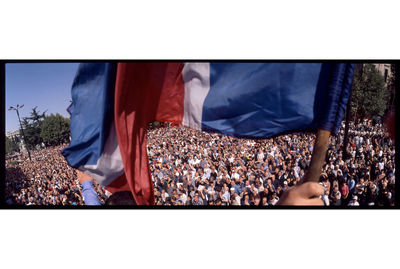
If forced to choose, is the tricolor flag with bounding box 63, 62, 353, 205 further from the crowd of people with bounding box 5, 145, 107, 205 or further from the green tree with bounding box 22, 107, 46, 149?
the green tree with bounding box 22, 107, 46, 149

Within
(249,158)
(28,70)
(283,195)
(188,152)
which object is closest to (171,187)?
(188,152)

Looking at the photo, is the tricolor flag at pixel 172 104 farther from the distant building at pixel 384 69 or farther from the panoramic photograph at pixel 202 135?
the distant building at pixel 384 69

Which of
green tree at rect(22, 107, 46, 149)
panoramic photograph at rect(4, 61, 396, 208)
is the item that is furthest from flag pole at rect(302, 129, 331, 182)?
green tree at rect(22, 107, 46, 149)

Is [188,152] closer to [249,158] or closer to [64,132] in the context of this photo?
[249,158]

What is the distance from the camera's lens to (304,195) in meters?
2.97

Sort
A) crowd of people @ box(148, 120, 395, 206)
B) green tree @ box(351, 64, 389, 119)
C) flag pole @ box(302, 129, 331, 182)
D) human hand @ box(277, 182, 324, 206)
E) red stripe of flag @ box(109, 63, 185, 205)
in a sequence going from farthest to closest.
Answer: crowd of people @ box(148, 120, 395, 206) < green tree @ box(351, 64, 389, 119) < red stripe of flag @ box(109, 63, 185, 205) < human hand @ box(277, 182, 324, 206) < flag pole @ box(302, 129, 331, 182)

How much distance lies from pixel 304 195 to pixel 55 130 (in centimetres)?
333

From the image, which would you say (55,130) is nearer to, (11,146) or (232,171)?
(11,146)

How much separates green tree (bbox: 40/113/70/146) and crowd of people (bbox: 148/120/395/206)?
1130mm

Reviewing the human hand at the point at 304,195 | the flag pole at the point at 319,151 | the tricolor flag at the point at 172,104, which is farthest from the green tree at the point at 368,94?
the human hand at the point at 304,195

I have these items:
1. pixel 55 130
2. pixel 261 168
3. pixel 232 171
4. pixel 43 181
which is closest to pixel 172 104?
pixel 232 171

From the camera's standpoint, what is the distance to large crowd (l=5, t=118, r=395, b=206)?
3.34 m

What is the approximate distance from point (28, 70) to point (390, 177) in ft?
16.4

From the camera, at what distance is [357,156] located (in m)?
3.44
